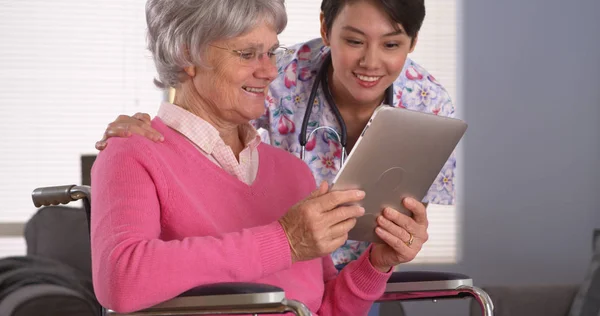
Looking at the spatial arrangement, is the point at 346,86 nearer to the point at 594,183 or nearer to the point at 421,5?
the point at 421,5

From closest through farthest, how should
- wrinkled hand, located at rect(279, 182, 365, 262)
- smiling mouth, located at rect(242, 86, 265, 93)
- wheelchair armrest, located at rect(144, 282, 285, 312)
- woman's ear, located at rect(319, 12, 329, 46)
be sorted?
wheelchair armrest, located at rect(144, 282, 285, 312)
wrinkled hand, located at rect(279, 182, 365, 262)
smiling mouth, located at rect(242, 86, 265, 93)
woman's ear, located at rect(319, 12, 329, 46)

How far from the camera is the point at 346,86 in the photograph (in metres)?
2.03

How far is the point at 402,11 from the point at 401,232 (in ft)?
1.94

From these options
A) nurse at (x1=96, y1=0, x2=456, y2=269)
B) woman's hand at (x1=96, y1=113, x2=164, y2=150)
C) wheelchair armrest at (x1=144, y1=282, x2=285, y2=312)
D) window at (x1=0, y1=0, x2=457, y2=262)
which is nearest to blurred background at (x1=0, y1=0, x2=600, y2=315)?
window at (x1=0, y1=0, x2=457, y2=262)

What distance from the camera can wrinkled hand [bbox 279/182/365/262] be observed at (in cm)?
142

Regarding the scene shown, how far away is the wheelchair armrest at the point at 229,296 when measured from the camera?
1.27 meters

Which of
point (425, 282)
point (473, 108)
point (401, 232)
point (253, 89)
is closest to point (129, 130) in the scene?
point (253, 89)

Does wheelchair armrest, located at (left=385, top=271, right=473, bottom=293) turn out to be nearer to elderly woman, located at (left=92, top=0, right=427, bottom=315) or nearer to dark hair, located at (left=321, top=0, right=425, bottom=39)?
elderly woman, located at (left=92, top=0, right=427, bottom=315)

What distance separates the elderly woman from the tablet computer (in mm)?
32

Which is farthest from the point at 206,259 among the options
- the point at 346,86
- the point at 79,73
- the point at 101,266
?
the point at 79,73

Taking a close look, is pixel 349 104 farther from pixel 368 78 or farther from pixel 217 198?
pixel 217 198

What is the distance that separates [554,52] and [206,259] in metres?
3.35

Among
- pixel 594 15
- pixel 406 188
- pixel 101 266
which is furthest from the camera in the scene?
pixel 594 15

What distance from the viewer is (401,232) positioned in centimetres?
161
